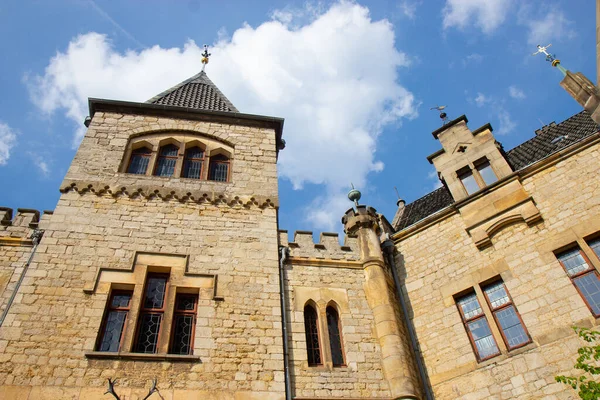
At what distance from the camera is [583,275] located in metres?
9.09

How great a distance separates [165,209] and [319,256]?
12.5 ft

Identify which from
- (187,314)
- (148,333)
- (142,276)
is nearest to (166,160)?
(142,276)

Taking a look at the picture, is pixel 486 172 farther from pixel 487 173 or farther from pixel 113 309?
pixel 113 309

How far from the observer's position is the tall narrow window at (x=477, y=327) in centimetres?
935

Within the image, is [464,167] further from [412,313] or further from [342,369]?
[342,369]

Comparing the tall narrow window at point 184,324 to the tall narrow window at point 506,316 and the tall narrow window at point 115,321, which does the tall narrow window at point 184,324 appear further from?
the tall narrow window at point 506,316

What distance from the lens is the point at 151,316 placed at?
9.14 metres

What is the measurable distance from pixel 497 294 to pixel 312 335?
4040 millimetres

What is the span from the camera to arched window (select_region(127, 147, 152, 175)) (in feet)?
39.7

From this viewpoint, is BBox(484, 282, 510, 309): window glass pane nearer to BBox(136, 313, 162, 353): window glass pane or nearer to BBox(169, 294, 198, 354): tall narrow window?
BBox(169, 294, 198, 354): tall narrow window

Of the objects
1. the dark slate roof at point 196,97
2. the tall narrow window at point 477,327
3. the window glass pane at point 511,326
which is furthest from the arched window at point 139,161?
the window glass pane at point 511,326

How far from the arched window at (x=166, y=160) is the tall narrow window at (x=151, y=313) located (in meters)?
3.40

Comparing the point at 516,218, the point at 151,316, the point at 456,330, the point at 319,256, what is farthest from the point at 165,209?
the point at 516,218

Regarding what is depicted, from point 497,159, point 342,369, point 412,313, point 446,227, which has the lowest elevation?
point 342,369
